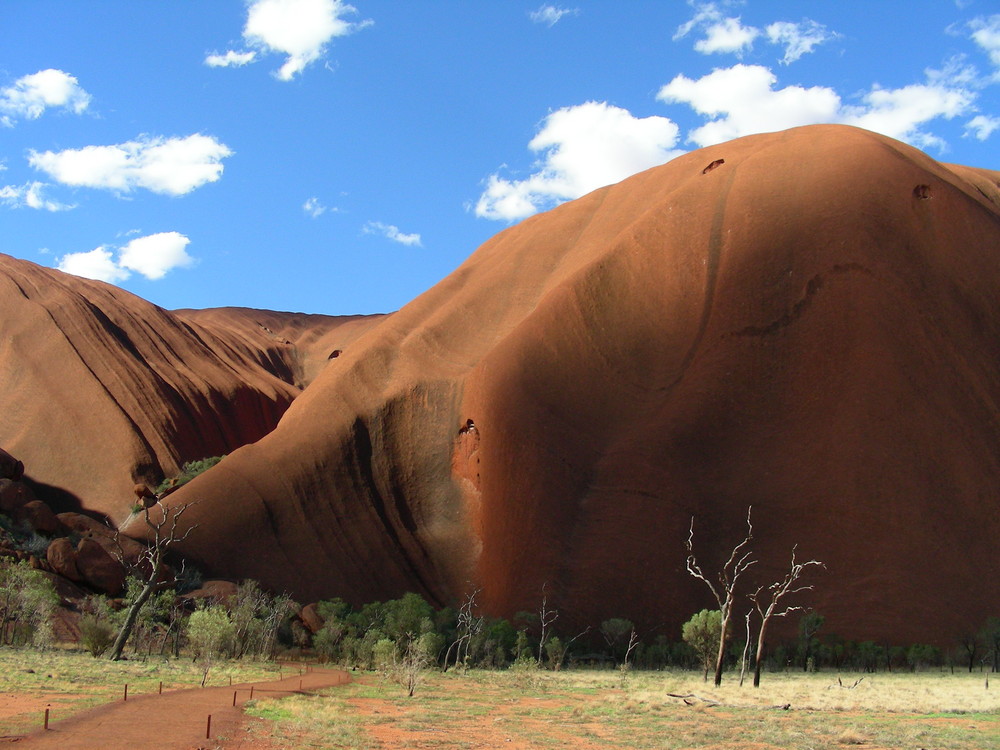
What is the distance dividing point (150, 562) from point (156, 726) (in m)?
20.3

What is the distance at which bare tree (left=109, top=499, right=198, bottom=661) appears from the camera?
25.8 meters

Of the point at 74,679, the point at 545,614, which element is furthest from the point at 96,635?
the point at 545,614

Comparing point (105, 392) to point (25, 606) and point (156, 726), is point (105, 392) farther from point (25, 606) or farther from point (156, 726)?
point (156, 726)

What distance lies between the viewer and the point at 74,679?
63.1 feet

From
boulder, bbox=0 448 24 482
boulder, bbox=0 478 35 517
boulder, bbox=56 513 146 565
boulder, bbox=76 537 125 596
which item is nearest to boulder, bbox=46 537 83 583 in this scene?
boulder, bbox=76 537 125 596

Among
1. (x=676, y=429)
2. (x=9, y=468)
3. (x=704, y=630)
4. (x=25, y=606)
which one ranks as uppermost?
(x=676, y=429)

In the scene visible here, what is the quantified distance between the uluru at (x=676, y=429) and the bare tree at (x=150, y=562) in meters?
2.07

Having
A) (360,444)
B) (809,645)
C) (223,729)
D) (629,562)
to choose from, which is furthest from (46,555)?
(809,645)

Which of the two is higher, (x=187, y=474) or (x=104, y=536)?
(x=187, y=474)

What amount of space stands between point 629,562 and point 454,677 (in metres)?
13.7

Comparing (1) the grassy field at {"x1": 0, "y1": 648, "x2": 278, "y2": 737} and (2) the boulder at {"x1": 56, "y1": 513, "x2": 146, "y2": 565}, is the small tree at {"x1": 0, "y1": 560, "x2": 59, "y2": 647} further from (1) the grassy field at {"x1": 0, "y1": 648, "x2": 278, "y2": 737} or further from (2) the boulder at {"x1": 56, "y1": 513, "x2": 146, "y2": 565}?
(2) the boulder at {"x1": 56, "y1": 513, "x2": 146, "y2": 565}

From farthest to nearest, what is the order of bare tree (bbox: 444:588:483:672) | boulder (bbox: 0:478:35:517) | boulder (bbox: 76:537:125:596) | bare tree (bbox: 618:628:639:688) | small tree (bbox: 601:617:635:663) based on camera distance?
boulder (bbox: 0:478:35:517), small tree (bbox: 601:617:635:663), boulder (bbox: 76:537:125:596), bare tree (bbox: 444:588:483:672), bare tree (bbox: 618:628:639:688)

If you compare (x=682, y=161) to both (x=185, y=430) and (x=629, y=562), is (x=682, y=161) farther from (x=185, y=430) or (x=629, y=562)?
(x=185, y=430)

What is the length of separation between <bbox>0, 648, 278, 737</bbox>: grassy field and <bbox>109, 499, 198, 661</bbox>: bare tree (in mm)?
1056
